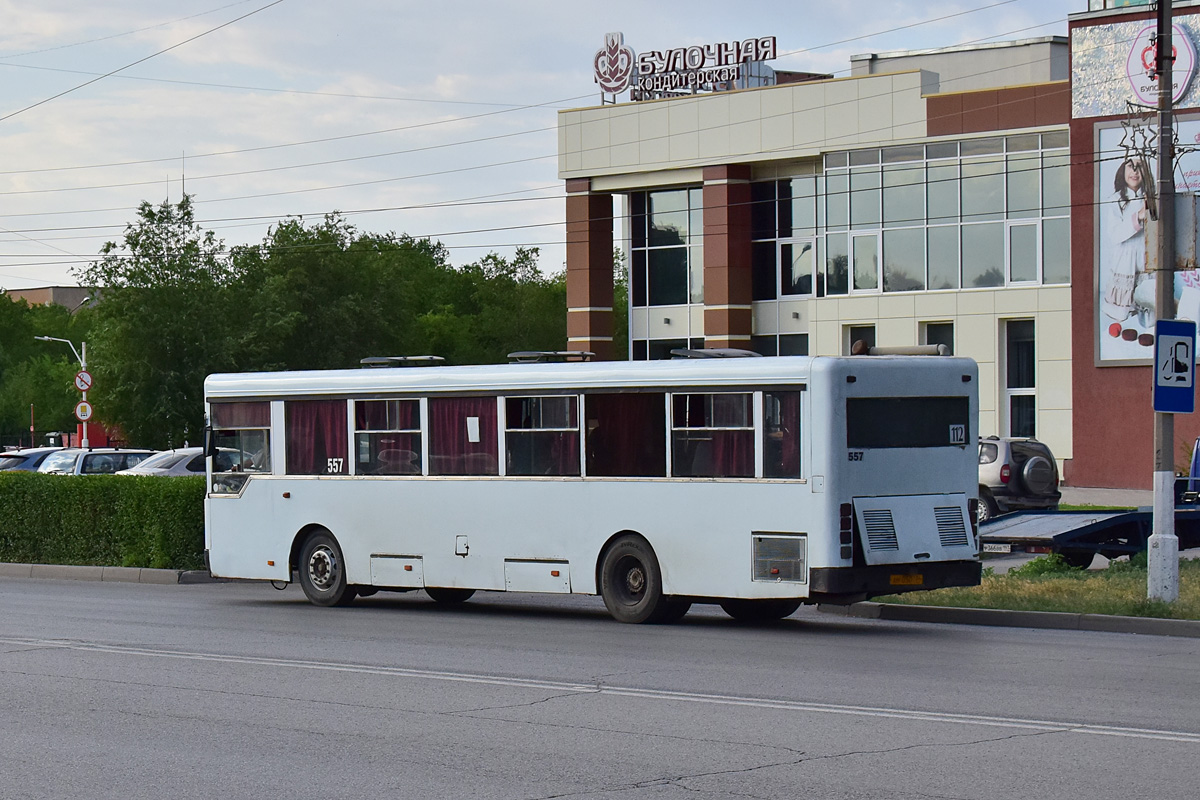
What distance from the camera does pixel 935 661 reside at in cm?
1242

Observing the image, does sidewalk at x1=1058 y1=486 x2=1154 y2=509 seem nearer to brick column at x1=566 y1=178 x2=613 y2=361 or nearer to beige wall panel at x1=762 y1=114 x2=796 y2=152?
beige wall panel at x1=762 y1=114 x2=796 y2=152

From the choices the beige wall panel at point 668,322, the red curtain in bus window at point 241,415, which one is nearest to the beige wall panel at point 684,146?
the beige wall panel at point 668,322

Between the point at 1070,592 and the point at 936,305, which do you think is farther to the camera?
the point at 936,305

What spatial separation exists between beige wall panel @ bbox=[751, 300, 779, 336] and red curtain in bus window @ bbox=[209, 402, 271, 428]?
116ft

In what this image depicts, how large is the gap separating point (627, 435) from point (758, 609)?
2.28 metres

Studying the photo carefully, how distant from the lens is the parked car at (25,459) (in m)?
40.5

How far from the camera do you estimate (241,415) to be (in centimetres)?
1903

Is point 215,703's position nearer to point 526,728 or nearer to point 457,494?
point 526,728

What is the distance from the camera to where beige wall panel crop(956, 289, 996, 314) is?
→ 4647 centimetres

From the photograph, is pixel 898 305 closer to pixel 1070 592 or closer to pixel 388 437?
pixel 1070 592

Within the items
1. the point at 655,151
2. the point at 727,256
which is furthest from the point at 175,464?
the point at 655,151

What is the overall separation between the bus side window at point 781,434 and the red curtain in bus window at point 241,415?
671 cm

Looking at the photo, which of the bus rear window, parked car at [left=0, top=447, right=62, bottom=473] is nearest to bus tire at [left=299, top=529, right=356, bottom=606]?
the bus rear window

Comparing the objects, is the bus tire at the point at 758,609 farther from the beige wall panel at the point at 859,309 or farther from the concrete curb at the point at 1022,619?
the beige wall panel at the point at 859,309
